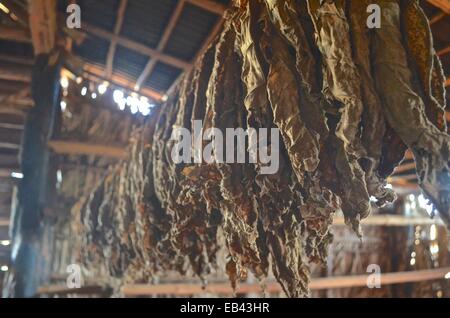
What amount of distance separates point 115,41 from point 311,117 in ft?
→ 15.3

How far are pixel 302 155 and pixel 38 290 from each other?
16.3ft

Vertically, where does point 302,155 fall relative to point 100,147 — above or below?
below

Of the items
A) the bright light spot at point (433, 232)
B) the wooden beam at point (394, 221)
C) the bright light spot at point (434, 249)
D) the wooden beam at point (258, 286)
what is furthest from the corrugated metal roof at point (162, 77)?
the bright light spot at point (434, 249)

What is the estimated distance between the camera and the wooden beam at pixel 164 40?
14.8 ft

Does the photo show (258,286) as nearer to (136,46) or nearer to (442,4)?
(136,46)

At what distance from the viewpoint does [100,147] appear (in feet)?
18.8

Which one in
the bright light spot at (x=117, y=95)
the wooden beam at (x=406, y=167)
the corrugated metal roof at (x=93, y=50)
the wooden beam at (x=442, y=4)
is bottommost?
the wooden beam at (x=406, y=167)

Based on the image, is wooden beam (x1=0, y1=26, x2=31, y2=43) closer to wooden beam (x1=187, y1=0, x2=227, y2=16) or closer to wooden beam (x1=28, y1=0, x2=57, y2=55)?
wooden beam (x1=28, y1=0, x2=57, y2=55)

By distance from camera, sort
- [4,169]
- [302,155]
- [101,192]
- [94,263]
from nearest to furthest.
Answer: [302,155], [101,192], [94,263], [4,169]

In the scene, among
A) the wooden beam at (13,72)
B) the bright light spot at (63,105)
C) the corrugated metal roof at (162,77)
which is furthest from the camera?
the bright light spot at (63,105)

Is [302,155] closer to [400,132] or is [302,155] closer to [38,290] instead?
[400,132]

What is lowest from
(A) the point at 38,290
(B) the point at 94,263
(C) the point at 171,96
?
(A) the point at 38,290

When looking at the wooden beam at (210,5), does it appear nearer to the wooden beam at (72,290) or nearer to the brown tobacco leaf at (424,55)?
the brown tobacco leaf at (424,55)
